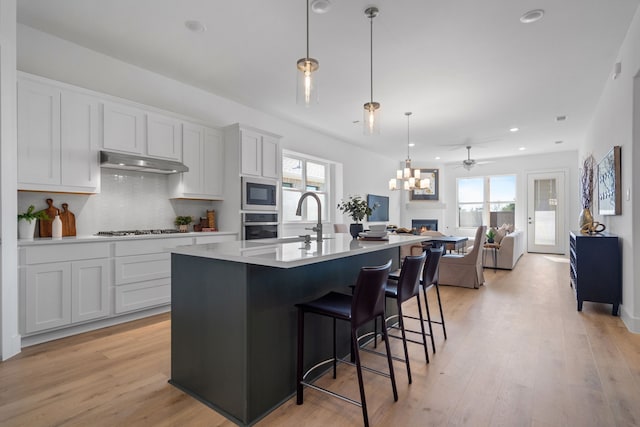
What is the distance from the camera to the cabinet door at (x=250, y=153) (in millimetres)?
4496

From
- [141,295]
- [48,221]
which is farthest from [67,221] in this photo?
[141,295]

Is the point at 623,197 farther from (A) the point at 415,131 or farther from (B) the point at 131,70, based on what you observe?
(B) the point at 131,70

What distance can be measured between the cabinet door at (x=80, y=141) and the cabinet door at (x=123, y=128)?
10cm

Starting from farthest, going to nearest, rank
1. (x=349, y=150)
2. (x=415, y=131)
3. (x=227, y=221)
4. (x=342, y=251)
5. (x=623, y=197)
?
1. (x=349, y=150)
2. (x=415, y=131)
3. (x=227, y=221)
4. (x=623, y=197)
5. (x=342, y=251)

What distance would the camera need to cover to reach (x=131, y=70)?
12.7ft

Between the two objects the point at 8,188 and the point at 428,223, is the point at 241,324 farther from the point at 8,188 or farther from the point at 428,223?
the point at 428,223

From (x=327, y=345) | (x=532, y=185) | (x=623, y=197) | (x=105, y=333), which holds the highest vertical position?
(x=532, y=185)

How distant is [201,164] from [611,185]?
4958 mm

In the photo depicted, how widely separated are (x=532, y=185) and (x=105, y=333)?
10.6 meters

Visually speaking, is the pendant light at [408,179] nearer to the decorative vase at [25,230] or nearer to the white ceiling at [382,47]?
the white ceiling at [382,47]

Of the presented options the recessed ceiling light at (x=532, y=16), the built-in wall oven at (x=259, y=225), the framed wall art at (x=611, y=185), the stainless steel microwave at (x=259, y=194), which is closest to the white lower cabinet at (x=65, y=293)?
the built-in wall oven at (x=259, y=225)

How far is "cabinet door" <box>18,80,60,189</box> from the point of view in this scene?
284cm

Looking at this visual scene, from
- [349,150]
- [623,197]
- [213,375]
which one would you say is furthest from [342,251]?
[349,150]

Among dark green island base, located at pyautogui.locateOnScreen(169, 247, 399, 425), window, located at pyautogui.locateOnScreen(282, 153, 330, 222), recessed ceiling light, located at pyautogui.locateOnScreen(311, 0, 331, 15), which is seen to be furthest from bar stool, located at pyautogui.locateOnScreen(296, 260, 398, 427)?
window, located at pyautogui.locateOnScreen(282, 153, 330, 222)
